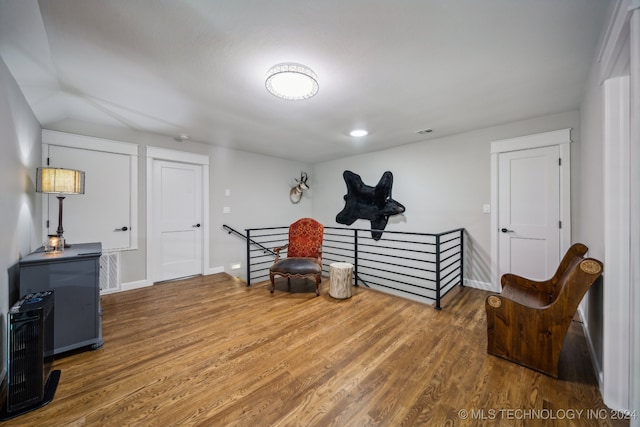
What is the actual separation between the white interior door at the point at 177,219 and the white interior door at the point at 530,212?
15.0 ft

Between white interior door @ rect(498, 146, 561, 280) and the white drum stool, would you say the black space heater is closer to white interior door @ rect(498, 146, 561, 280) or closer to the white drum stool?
the white drum stool

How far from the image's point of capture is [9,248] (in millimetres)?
1816

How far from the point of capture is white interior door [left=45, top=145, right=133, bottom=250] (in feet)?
9.95

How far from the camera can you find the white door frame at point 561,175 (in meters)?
2.82

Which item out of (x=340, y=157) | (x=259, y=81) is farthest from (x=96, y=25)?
(x=340, y=157)

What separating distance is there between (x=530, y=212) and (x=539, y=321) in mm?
1899

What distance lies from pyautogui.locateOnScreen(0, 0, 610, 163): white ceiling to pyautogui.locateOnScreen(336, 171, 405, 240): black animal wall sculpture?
5.34 ft

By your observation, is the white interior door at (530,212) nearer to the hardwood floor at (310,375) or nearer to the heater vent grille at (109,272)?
the hardwood floor at (310,375)

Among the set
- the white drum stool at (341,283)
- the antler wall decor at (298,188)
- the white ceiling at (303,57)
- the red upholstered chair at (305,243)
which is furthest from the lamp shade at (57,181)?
the antler wall decor at (298,188)

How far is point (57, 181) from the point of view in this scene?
2.13m

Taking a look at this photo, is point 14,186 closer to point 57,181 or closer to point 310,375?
point 57,181

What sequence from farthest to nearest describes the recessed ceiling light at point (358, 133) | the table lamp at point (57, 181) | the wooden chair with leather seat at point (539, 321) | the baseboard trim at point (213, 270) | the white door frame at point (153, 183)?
the baseboard trim at point (213, 270) → the white door frame at point (153, 183) → the recessed ceiling light at point (358, 133) → the table lamp at point (57, 181) → the wooden chair with leather seat at point (539, 321)

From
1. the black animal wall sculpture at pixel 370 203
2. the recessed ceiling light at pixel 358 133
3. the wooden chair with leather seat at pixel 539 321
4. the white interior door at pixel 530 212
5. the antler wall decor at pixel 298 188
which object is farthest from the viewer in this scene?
the antler wall decor at pixel 298 188

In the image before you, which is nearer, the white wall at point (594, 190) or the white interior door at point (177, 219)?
the white wall at point (594, 190)
